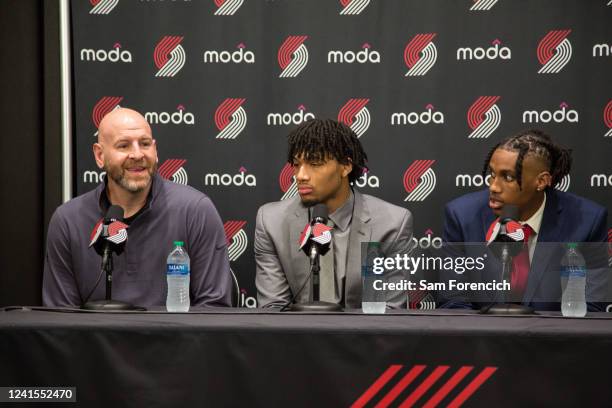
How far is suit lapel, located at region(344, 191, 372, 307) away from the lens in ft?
10.3

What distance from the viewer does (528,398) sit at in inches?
79.0

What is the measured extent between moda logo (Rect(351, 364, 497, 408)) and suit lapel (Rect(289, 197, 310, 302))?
116 cm

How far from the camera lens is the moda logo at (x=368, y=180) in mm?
4129

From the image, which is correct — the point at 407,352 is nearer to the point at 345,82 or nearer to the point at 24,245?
the point at 345,82

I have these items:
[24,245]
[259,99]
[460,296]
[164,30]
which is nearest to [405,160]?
[259,99]

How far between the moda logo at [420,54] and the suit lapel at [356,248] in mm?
1011

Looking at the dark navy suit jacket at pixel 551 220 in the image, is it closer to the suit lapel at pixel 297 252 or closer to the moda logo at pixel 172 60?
the suit lapel at pixel 297 252

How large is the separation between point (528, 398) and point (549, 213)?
61.0 inches

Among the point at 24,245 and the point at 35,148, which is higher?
the point at 35,148

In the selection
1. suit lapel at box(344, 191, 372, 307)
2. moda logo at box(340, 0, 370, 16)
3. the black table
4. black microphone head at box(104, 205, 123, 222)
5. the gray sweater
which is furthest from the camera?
moda logo at box(340, 0, 370, 16)

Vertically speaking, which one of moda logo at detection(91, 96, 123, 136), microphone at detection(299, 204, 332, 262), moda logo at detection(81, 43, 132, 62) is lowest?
microphone at detection(299, 204, 332, 262)

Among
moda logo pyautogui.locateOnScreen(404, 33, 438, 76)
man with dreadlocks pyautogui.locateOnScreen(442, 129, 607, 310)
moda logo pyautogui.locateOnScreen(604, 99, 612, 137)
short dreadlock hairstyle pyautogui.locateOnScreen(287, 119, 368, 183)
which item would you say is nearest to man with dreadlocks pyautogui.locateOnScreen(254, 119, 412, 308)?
short dreadlock hairstyle pyautogui.locateOnScreen(287, 119, 368, 183)

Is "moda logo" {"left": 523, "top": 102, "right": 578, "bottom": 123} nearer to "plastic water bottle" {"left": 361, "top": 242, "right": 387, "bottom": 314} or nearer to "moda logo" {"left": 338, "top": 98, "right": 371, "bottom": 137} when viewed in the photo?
"moda logo" {"left": 338, "top": 98, "right": 371, "bottom": 137}

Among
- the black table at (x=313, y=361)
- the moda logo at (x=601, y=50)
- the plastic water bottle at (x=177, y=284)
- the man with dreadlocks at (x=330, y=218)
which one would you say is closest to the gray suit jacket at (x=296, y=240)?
the man with dreadlocks at (x=330, y=218)
